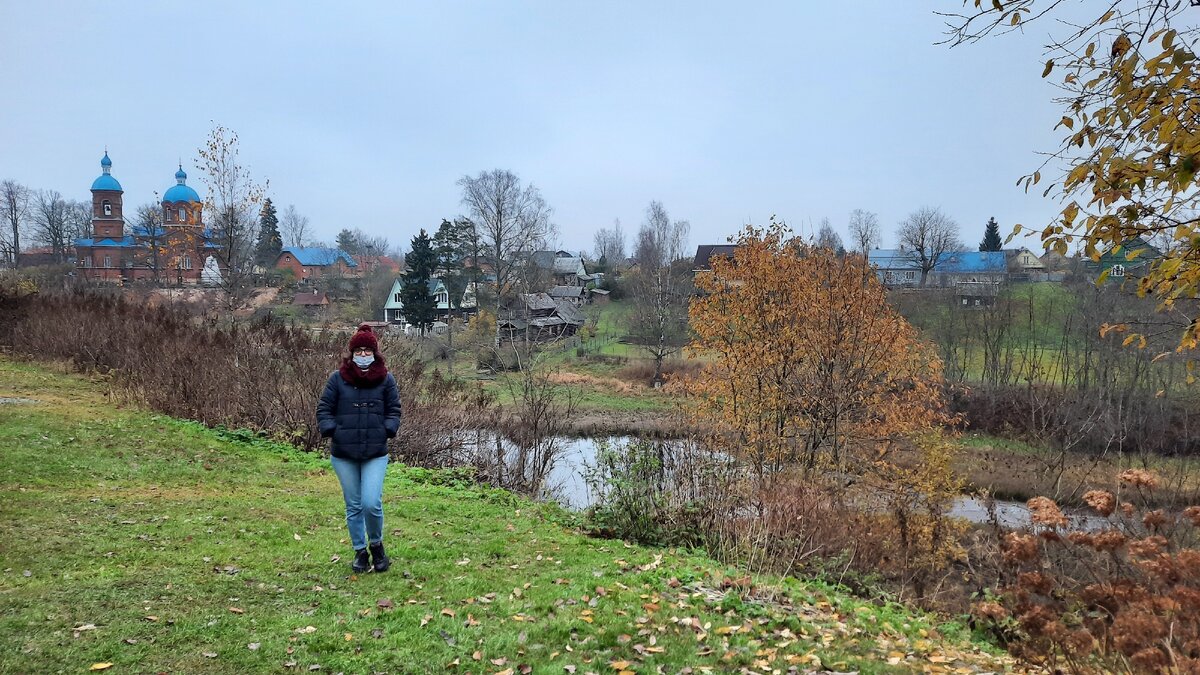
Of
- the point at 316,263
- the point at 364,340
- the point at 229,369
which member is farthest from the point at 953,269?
the point at 364,340

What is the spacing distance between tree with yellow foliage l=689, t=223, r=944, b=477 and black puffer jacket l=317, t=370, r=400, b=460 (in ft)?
30.2

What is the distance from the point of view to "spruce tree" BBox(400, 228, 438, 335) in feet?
149

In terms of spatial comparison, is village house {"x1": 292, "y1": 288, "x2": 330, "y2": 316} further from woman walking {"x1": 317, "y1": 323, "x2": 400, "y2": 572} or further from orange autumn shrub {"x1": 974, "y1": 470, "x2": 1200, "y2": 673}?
orange autumn shrub {"x1": 974, "y1": 470, "x2": 1200, "y2": 673}

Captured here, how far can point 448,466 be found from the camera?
43.2ft

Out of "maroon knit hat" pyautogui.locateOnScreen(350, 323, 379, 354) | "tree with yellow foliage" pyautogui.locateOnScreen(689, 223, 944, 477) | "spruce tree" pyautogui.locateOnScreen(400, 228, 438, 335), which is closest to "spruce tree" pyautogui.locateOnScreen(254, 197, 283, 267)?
"spruce tree" pyautogui.locateOnScreen(400, 228, 438, 335)

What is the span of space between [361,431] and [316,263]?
2869 inches

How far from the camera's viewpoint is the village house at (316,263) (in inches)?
2650

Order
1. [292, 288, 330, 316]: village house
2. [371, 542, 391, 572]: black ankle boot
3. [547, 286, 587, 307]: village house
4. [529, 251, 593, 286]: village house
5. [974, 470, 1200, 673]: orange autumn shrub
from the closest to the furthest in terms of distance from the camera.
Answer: [974, 470, 1200, 673]: orange autumn shrub
[371, 542, 391, 572]: black ankle boot
[292, 288, 330, 316]: village house
[547, 286, 587, 307]: village house
[529, 251, 593, 286]: village house

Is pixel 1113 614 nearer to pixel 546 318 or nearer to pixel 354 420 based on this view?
pixel 354 420

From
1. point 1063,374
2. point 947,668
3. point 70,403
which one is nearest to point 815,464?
point 947,668

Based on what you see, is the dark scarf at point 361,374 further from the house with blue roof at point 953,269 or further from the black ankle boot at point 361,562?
the house with blue roof at point 953,269

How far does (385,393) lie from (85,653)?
2575 mm

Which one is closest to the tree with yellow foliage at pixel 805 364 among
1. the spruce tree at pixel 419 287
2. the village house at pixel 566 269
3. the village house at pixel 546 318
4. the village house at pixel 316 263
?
the village house at pixel 546 318

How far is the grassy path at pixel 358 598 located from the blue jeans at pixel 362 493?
399 millimetres
